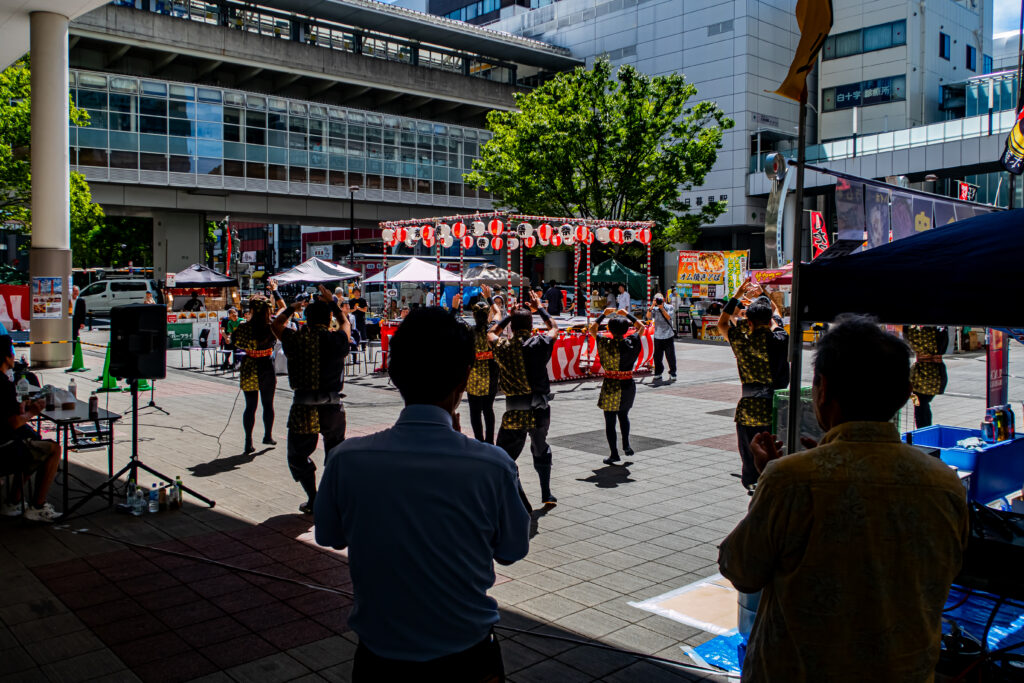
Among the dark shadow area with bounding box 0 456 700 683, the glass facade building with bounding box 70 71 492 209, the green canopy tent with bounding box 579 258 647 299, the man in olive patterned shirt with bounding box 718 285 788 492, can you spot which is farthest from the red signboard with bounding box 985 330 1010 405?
the glass facade building with bounding box 70 71 492 209

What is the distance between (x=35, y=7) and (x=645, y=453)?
53.9 ft

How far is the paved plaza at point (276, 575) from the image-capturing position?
4.38m

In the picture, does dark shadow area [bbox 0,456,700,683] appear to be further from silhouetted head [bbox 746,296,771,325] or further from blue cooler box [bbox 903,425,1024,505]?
silhouetted head [bbox 746,296,771,325]

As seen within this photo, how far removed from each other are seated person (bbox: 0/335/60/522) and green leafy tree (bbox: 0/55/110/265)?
68.3 ft

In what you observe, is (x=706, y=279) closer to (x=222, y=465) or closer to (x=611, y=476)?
(x=611, y=476)

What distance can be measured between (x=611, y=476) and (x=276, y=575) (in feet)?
13.7

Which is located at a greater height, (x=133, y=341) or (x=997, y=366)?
(x=133, y=341)

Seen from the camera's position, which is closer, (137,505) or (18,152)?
(137,505)

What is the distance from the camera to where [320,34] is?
44.7m

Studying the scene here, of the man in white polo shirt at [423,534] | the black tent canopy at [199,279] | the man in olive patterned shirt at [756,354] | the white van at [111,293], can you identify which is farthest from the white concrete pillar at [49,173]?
the man in white polo shirt at [423,534]

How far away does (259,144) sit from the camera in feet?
128

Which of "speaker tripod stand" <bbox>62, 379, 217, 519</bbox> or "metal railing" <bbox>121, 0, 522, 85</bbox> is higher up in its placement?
"metal railing" <bbox>121, 0, 522, 85</bbox>

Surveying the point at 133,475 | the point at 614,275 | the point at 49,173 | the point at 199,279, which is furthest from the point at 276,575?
the point at 614,275

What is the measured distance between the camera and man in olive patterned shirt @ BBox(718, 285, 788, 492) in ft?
23.8
